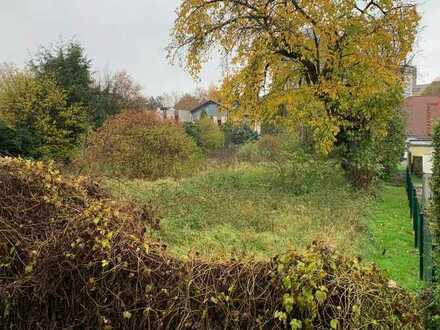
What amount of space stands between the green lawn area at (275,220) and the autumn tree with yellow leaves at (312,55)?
2201mm

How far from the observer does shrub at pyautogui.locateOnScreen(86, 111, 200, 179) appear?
1431cm

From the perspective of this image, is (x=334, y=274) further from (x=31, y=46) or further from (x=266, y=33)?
(x=31, y=46)

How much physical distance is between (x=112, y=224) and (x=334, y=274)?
6.84 ft

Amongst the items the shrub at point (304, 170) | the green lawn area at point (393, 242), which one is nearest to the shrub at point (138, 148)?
the shrub at point (304, 170)

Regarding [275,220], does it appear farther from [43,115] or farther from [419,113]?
[419,113]

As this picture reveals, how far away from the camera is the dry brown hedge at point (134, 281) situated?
3.14 metres

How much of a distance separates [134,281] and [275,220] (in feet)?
14.7

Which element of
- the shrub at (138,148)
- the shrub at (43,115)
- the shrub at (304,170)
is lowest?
the shrub at (304,170)

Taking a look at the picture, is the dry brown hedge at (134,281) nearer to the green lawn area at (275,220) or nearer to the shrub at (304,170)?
the green lawn area at (275,220)

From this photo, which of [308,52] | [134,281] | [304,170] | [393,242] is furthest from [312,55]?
[134,281]

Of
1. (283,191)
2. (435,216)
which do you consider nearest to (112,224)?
(435,216)

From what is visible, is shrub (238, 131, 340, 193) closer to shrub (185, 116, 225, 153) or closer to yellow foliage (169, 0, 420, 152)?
yellow foliage (169, 0, 420, 152)

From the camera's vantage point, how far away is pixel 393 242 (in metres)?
8.03

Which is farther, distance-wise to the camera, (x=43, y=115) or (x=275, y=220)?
(x=43, y=115)
